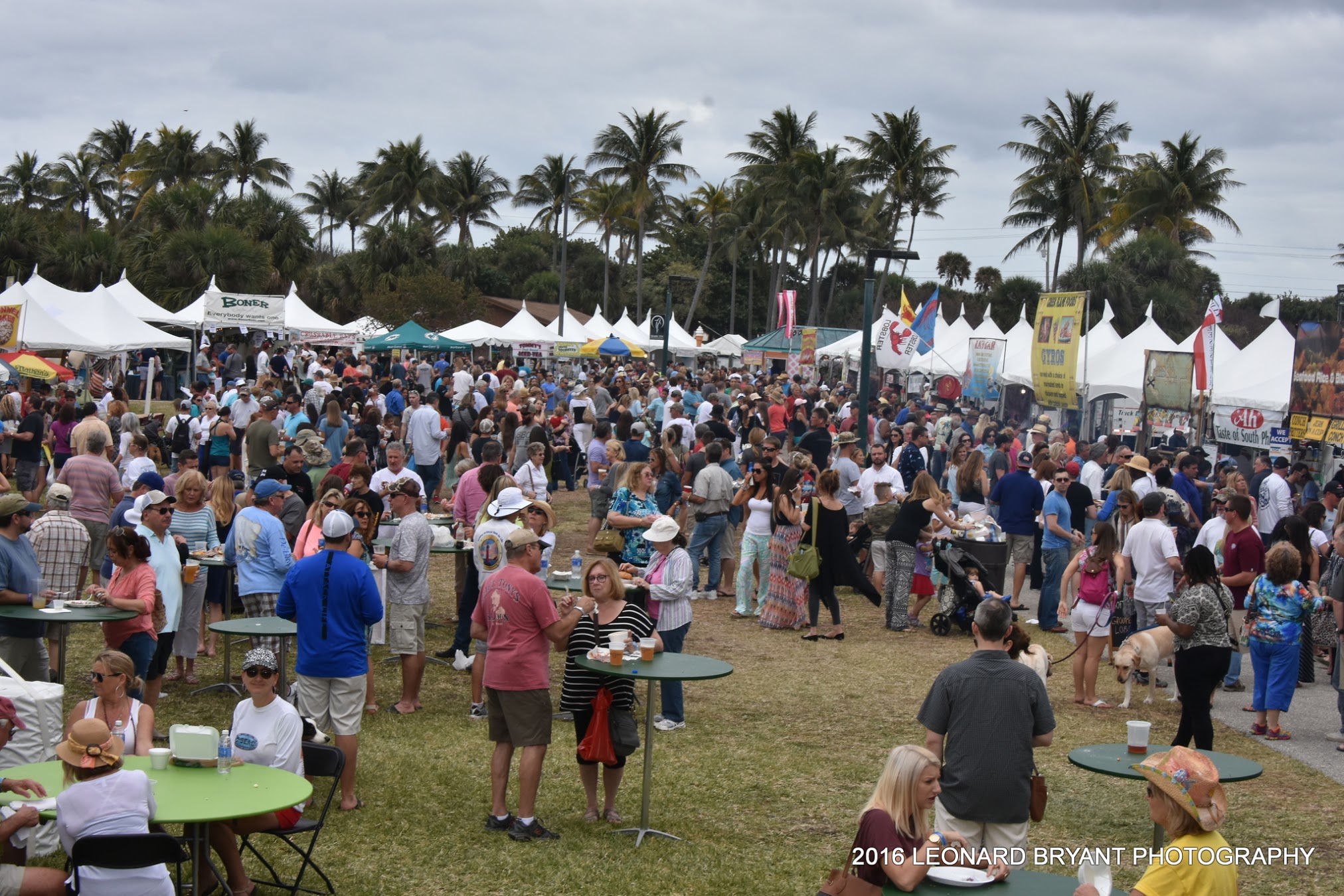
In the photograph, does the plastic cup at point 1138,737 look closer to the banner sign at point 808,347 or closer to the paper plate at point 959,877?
the paper plate at point 959,877

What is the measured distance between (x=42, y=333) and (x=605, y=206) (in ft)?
141

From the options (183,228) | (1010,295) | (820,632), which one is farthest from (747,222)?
(820,632)

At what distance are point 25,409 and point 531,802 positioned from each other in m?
16.2

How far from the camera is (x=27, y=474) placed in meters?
15.4

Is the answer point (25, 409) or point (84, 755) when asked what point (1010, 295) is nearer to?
point (25, 409)

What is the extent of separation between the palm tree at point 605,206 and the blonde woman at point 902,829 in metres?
60.7

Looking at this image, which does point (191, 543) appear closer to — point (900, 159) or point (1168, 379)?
point (1168, 379)

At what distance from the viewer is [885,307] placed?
87.6ft

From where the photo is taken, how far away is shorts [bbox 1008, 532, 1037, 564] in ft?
41.5

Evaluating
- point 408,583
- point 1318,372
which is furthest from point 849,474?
point 408,583

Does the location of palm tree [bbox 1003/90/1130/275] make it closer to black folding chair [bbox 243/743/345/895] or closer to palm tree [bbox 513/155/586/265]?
palm tree [bbox 513/155/586/265]

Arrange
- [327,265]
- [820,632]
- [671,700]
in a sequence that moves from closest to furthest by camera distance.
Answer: [671,700]
[820,632]
[327,265]

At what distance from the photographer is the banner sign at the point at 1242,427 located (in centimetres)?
1734

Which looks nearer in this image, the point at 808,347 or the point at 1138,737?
the point at 1138,737
